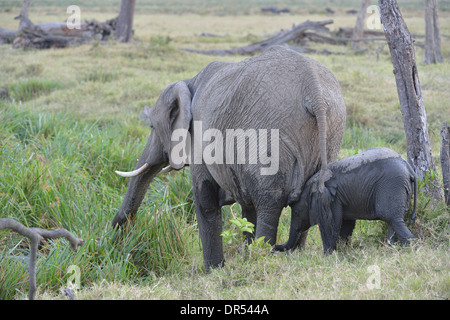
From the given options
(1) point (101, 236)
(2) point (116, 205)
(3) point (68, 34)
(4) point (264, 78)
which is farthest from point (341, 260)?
(3) point (68, 34)

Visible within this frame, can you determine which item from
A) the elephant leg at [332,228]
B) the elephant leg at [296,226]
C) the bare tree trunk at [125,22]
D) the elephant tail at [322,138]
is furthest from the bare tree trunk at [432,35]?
the elephant tail at [322,138]

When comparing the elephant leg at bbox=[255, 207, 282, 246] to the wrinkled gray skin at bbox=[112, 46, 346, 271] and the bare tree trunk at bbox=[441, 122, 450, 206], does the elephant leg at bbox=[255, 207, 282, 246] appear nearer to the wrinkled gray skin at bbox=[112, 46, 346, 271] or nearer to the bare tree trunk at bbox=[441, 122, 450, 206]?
the wrinkled gray skin at bbox=[112, 46, 346, 271]

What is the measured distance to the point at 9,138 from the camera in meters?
7.10

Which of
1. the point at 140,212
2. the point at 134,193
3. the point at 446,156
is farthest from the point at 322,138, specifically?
the point at 140,212

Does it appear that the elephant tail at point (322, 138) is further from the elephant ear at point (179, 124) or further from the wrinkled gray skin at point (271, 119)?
the elephant ear at point (179, 124)

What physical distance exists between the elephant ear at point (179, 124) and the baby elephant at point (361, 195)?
1.08 metres

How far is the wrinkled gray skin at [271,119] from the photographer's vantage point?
3.87m

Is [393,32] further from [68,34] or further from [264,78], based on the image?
[68,34]

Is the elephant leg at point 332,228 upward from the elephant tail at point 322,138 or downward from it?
downward

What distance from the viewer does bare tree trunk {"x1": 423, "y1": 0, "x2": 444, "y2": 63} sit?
44.5 ft

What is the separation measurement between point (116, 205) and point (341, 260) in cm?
281

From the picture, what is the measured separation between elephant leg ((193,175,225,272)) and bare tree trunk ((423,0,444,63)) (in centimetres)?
1065

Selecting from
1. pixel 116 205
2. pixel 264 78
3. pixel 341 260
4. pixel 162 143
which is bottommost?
pixel 116 205

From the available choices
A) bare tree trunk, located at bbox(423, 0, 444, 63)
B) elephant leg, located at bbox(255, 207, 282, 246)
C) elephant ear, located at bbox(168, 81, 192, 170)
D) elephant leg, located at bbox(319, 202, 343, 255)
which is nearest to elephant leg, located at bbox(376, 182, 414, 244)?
elephant leg, located at bbox(319, 202, 343, 255)
